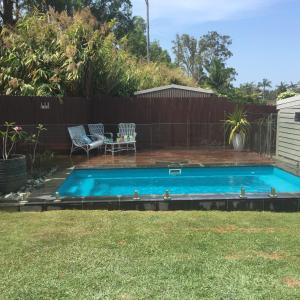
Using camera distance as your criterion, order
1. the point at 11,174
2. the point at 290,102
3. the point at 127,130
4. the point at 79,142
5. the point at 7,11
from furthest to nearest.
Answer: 1. the point at 7,11
2. the point at 127,130
3. the point at 79,142
4. the point at 290,102
5. the point at 11,174

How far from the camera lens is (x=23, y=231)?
212 inches

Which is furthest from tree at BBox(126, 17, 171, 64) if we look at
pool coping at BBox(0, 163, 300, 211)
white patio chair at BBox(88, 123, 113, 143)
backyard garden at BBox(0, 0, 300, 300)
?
pool coping at BBox(0, 163, 300, 211)

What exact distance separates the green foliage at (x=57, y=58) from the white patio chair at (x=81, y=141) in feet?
4.41

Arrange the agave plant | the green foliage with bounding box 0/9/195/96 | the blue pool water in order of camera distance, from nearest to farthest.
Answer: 1. the blue pool water
2. the green foliage with bounding box 0/9/195/96
3. the agave plant

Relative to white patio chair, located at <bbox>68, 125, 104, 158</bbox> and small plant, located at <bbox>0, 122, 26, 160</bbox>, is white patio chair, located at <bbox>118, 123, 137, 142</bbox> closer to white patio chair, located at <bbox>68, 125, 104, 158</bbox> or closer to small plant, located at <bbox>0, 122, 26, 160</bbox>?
white patio chair, located at <bbox>68, 125, 104, 158</bbox>

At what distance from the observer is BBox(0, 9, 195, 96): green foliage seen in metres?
13.8

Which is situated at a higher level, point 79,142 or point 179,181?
point 79,142

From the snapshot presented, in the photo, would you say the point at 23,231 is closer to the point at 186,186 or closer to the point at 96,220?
the point at 96,220

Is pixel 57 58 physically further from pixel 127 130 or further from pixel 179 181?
pixel 179 181

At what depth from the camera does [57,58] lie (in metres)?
14.3

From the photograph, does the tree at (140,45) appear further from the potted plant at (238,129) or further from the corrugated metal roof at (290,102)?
the corrugated metal roof at (290,102)

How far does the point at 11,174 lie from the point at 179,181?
13.0 feet

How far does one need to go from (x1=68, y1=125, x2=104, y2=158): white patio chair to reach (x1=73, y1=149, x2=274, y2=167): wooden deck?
268 millimetres

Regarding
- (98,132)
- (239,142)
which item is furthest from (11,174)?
(239,142)
